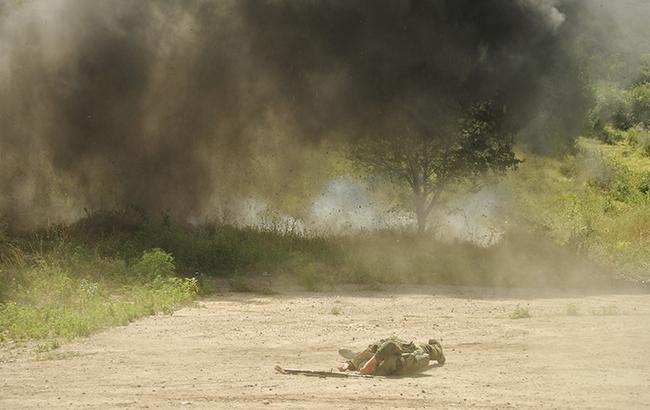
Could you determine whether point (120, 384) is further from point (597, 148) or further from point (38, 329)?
point (597, 148)

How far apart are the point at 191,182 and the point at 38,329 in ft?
24.5

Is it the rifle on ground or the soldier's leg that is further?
the soldier's leg

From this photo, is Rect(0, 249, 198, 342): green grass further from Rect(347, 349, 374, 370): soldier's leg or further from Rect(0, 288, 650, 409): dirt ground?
Rect(347, 349, 374, 370): soldier's leg

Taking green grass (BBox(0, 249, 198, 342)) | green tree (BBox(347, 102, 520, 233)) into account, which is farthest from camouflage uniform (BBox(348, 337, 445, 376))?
green tree (BBox(347, 102, 520, 233))

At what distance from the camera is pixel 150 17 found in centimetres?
1719

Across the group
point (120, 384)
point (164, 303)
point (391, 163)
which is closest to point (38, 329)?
point (164, 303)

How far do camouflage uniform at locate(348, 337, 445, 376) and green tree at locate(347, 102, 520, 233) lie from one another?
9032 mm

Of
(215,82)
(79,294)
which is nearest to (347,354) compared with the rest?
(79,294)

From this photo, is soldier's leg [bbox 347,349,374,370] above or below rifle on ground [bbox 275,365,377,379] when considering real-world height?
above

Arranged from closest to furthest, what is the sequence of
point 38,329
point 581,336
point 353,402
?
point 353,402 < point 581,336 < point 38,329

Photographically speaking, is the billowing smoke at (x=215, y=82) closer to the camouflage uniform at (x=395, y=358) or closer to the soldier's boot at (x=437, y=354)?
the soldier's boot at (x=437, y=354)

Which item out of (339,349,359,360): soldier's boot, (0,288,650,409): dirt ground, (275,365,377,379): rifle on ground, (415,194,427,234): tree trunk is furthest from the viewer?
(415,194,427,234): tree trunk

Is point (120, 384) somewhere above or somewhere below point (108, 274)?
below

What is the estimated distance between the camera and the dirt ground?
23.8 feet
